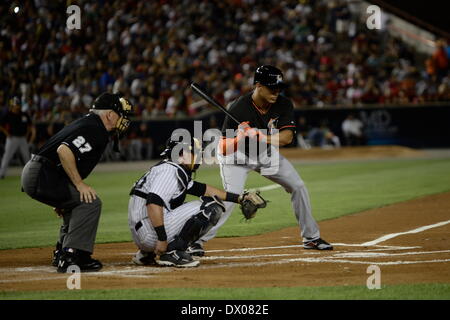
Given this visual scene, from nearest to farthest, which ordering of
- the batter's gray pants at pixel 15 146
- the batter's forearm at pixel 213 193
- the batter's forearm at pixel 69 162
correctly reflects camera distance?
1. the batter's forearm at pixel 69 162
2. the batter's forearm at pixel 213 193
3. the batter's gray pants at pixel 15 146

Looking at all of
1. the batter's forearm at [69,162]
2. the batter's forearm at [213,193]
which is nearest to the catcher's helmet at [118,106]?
the batter's forearm at [69,162]

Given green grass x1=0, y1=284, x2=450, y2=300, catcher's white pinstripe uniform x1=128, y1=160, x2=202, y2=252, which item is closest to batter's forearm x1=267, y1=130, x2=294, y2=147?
catcher's white pinstripe uniform x1=128, y1=160, x2=202, y2=252

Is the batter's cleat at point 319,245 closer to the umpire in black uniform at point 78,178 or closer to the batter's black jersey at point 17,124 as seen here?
the umpire in black uniform at point 78,178

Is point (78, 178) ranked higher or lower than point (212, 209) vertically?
higher

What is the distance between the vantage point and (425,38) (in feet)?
98.8

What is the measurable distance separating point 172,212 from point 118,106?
3.75ft

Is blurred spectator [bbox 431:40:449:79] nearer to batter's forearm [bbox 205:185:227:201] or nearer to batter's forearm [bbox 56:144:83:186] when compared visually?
batter's forearm [bbox 205:185:227:201]

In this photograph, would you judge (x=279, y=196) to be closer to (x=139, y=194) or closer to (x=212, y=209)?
(x=212, y=209)

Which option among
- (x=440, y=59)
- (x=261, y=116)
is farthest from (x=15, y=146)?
(x=440, y=59)

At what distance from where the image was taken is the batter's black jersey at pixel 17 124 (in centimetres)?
1862

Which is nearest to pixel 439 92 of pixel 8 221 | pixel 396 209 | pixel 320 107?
pixel 320 107

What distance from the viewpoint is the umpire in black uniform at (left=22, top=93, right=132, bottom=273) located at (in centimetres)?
734

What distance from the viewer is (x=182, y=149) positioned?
302 inches

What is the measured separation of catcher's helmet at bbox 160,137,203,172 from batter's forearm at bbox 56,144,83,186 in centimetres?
90
